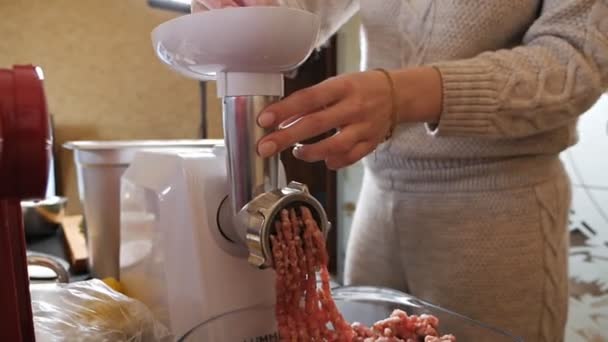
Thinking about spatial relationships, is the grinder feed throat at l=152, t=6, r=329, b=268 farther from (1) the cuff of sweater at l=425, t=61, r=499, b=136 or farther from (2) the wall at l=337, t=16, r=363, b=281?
(2) the wall at l=337, t=16, r=363, b=281

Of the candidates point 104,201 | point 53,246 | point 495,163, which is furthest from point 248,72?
point 53,246

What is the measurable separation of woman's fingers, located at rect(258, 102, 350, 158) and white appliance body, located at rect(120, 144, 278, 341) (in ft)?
0.25

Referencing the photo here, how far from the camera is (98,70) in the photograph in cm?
234

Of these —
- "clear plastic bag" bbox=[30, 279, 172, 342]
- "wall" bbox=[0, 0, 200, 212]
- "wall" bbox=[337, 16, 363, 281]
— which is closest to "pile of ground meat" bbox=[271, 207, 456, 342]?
"clear plastic bag" bbox=[30, 279, 172, 342]

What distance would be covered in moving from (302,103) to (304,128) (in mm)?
20

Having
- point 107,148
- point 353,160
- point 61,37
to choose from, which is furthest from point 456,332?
point 61,37

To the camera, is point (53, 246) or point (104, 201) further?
point (53, 246)

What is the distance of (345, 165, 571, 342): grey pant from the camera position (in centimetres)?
59

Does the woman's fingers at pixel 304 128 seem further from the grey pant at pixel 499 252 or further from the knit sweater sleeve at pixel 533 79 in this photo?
the grey pant at pixel 499 252

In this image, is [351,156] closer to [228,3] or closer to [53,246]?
[228,3]

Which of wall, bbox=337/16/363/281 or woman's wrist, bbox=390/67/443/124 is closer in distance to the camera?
woman's wrist, bbox=390/67/443/124

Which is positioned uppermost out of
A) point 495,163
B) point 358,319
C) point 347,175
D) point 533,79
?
point 533,79

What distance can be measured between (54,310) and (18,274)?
0.36 ft

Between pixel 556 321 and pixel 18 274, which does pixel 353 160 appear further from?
pixel 556 321
